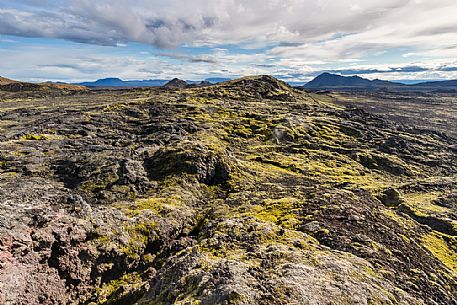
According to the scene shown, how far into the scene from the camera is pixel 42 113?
97000mm

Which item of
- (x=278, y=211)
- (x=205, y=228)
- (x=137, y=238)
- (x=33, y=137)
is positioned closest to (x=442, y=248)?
(x=278, y=211)

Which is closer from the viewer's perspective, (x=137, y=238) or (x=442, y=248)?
(x=137, y=238)

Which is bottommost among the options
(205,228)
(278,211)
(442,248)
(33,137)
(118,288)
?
(442,248)

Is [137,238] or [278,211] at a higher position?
[137,238]

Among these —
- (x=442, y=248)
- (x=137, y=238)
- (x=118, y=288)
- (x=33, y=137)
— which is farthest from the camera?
(x=33, y=137)

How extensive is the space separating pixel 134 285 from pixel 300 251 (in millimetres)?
12432

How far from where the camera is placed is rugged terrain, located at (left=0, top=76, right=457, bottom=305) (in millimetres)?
17719

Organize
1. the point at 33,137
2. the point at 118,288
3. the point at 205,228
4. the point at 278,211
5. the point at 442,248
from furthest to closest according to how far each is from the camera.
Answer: the point at 33,137 → the point at 442,248 → the point at 278,211 → the point at 205,228 → the point at 118,288

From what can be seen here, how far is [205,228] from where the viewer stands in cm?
2794

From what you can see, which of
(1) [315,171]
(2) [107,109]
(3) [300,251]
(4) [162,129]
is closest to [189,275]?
(3) [300,251]

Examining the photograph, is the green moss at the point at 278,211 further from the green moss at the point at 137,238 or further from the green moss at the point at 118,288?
the green moss at the point at 118,288

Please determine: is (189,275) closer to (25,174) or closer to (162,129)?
(25,174)

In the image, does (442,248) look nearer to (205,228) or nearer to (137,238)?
(205,228)

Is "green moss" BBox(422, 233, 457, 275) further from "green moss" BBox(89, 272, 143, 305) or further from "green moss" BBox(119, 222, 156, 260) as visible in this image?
"green moss" BBox(89, 272, 143, 305)
